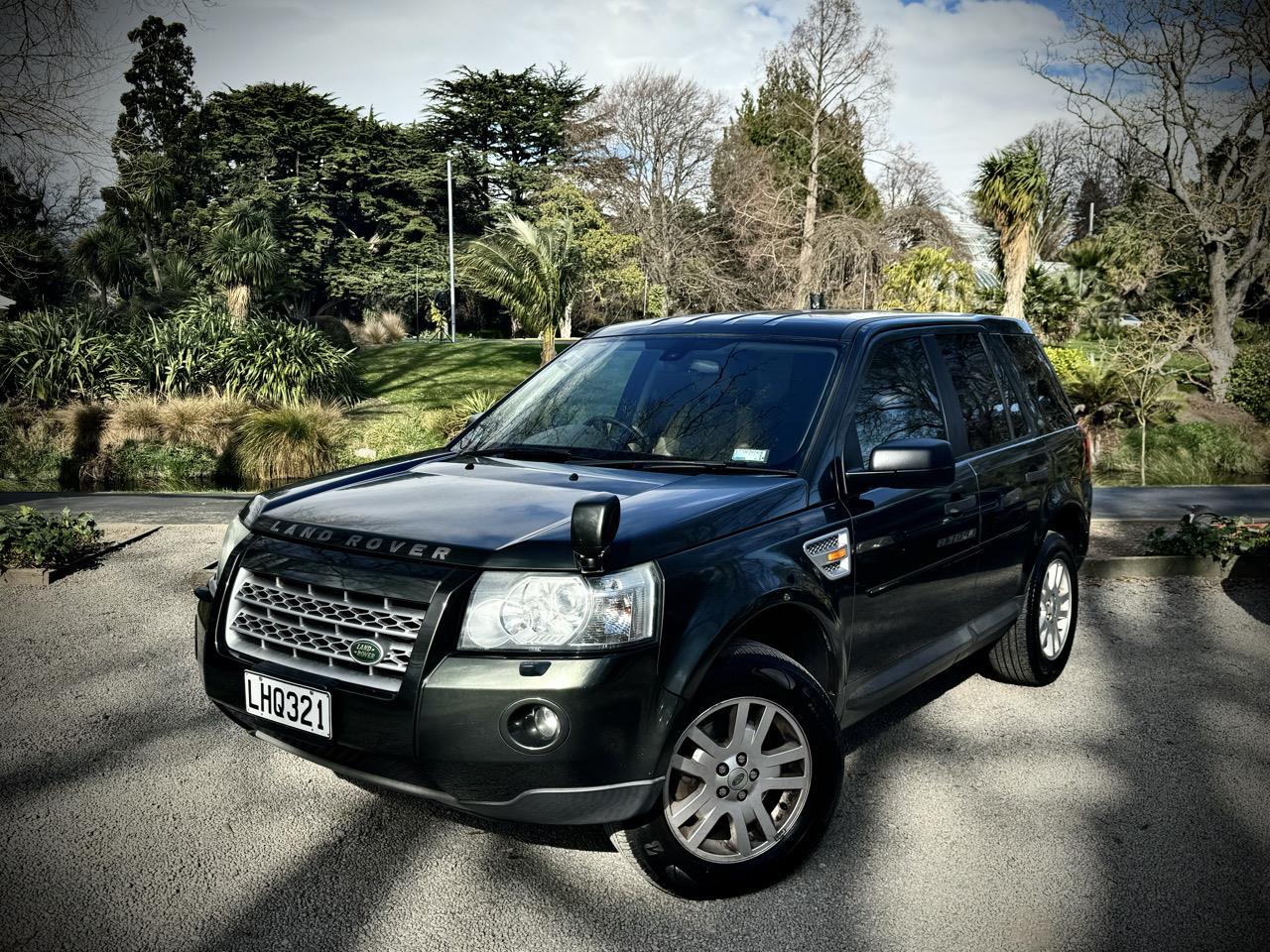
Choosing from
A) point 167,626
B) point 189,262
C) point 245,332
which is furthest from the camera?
point 189,262

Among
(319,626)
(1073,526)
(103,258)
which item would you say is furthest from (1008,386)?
(103,258)

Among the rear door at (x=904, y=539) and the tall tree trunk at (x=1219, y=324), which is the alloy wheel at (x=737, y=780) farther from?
the tall tree trunk at (x=1219, y=324)

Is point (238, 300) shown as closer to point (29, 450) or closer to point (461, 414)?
point (29, 450)

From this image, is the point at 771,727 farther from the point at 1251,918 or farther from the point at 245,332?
the point at 245,332

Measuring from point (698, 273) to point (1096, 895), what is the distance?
3260cm

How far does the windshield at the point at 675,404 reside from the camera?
393 centimetres

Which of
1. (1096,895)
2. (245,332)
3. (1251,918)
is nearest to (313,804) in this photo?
(1096,895)

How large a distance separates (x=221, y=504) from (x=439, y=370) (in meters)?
18.3

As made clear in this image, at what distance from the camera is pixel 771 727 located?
3.38m

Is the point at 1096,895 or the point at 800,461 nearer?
the point at 1096,895

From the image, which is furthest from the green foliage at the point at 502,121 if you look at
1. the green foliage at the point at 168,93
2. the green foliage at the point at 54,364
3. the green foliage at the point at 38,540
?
the green foliage at the point at 38,540

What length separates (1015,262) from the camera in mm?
26641

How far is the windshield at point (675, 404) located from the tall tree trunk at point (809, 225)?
81.8 feet

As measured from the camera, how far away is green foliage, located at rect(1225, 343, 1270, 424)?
23.2 meters
